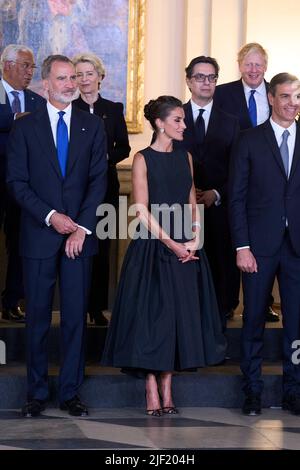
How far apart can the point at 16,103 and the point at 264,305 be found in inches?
78.8

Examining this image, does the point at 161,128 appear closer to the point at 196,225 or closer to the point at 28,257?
the point at 196,225

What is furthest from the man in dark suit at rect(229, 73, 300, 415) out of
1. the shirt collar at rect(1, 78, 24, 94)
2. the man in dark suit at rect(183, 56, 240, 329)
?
the shirt collar at rect(1, 78, 24, 94)

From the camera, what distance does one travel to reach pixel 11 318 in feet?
23.6

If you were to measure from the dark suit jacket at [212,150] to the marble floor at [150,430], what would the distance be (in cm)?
136

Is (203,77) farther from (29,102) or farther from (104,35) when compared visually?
(104,35)

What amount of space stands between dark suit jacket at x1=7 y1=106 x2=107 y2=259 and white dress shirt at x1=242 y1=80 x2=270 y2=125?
1534 millimetres

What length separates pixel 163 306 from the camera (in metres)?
6.15

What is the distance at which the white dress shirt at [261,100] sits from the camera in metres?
7.33

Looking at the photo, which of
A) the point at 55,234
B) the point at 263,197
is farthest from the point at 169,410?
the point at 263,197

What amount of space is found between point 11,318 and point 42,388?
3.92ft

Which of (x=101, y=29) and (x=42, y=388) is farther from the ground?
(x=101, y=29)

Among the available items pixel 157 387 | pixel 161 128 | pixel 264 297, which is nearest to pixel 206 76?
pixel 161 128

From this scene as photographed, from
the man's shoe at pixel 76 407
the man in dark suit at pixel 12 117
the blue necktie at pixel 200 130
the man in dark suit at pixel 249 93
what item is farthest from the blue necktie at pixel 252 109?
the man's shoe at pixel 76 407

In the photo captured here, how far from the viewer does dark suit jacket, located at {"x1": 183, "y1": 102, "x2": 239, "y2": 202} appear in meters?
6.90
